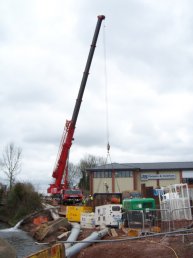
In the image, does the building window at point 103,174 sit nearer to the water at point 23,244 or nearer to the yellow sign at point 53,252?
the water at point 23,244

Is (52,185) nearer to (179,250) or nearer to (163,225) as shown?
(163,225)

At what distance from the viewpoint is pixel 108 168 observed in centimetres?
6719

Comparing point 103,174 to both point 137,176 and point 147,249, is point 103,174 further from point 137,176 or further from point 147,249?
point 147,249

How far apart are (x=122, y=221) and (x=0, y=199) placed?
29.7 metres

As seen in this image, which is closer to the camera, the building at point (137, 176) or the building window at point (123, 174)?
Answer: the building at point (137, 176)

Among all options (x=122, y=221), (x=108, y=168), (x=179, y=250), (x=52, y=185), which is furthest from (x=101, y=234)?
(x=108, y=168)

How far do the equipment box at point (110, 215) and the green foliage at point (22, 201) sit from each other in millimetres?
21423

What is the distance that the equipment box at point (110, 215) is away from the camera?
2717 centimetres

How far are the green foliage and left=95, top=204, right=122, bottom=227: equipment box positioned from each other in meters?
21.4

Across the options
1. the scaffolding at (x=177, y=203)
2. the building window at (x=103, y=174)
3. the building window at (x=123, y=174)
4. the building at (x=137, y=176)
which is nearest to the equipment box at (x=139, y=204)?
the scaffolding at (x=177, y=203)

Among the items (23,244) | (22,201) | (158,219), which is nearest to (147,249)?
(158,219)

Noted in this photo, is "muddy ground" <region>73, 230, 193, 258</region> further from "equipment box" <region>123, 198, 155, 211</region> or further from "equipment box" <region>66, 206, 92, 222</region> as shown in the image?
"equipment box" <region>66, 206, 92, 222</region>

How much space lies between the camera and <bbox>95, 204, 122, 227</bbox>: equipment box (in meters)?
27.2

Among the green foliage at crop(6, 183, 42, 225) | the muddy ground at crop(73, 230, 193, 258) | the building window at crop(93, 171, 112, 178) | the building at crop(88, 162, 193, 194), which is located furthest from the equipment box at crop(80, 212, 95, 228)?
the building window at crop(93, 171, 112, 178)
